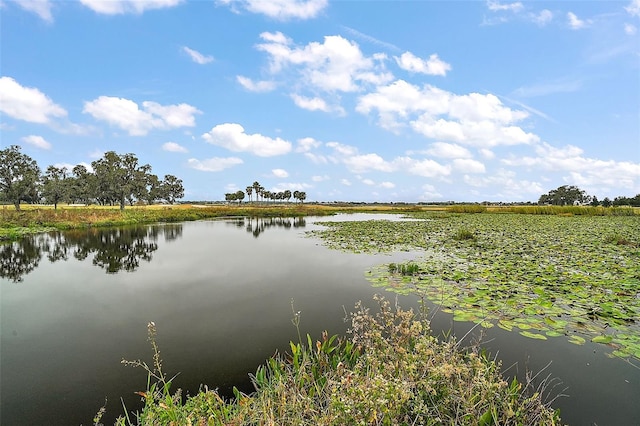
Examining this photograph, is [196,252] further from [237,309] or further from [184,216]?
[184,216]

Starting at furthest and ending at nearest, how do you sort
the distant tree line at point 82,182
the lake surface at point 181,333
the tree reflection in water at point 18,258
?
1. the distant tree line at point 82,182
2. the tree reflection in water at point 18,258
3. the lake surface at point 181,333

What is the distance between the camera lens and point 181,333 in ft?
19.4

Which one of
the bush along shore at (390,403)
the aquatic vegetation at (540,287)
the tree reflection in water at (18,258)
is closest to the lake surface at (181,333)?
the tree reflection in water at (18,258)

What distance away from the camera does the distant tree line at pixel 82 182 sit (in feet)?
171

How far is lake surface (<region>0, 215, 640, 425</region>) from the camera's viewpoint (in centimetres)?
396

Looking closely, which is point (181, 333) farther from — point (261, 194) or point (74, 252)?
point (261, 194)

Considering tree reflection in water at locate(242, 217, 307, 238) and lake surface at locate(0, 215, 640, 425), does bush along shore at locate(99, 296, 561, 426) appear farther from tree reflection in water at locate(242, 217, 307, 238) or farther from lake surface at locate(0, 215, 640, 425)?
tree reflection in water at locate(242, 217, 307, 238)

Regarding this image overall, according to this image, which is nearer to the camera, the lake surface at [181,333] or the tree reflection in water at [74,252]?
the lake surface at [181,333]

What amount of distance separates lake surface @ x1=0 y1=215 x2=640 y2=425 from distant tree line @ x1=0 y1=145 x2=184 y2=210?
58213 mm

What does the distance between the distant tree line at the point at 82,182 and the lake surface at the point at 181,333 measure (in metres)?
58.2

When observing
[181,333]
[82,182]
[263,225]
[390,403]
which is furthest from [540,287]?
[82,182]

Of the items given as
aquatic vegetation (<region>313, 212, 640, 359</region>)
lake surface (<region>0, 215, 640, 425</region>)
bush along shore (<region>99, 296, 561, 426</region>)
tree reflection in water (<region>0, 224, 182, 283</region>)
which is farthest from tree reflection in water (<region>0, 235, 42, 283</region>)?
aquatic vegetation (<region>313, 212, 640, 359</region>)

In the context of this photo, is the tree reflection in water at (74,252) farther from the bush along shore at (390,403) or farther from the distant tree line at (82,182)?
the distant tree line at (82,182)

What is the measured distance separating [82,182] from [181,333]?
10040 cm
